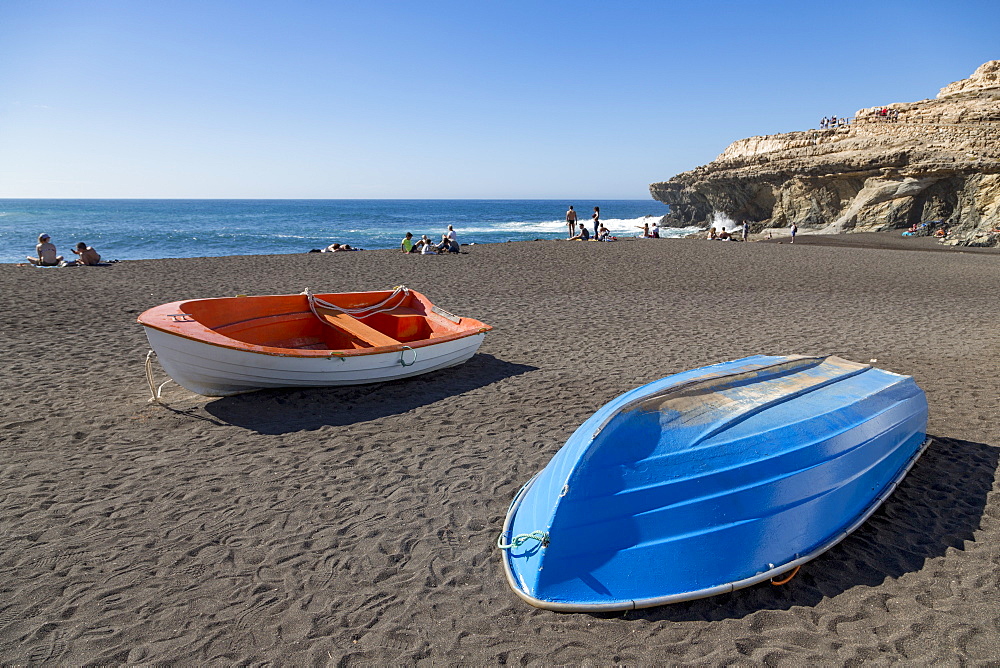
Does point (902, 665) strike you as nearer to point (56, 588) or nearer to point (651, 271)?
point (56, 588)

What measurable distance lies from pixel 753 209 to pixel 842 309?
35.6 m

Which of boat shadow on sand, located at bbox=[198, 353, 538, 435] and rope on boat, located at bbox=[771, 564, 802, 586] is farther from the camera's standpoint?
boat shadow on sand, located at bbox=[198, 353, 538, 435]

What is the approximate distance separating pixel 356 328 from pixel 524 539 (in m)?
5.09

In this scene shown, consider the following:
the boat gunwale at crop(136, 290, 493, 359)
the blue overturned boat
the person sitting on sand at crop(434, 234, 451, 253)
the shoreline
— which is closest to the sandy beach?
the blue overturned boat

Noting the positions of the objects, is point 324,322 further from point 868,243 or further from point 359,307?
point 868,243

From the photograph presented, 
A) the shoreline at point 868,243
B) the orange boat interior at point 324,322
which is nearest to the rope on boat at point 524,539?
the orange boat interior at point 324,322

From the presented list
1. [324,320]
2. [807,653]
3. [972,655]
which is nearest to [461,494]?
[807,653]

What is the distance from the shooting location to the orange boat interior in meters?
7.56

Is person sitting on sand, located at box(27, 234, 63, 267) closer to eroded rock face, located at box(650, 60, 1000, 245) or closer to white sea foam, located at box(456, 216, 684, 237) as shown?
eroded rock face, located at box(650, 60, 1000, 245)

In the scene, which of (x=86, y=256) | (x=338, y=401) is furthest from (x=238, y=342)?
(x=86, y=256)

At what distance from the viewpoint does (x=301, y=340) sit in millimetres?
8266

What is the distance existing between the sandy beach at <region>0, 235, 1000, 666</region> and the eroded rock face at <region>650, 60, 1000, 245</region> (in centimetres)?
2345

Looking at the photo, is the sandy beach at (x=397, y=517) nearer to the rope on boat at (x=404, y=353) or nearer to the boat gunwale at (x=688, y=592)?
the boat gunwale at (x=688, y=592)

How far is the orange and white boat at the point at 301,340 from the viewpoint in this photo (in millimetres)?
6211
